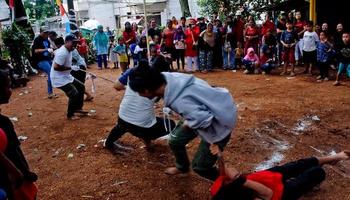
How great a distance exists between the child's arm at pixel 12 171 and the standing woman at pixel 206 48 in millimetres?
10385

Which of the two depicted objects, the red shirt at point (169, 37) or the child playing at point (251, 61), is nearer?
the child playing at point (251, 61)

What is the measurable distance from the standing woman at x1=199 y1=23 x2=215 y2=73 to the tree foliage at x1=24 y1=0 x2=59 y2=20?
85.5ft

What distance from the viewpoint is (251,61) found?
1208 centimetres

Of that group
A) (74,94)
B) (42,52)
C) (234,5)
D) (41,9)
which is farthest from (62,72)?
(41,9)

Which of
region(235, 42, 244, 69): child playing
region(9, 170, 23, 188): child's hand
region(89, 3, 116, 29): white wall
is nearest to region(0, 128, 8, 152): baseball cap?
region(9, 170, 23, 188): child's hand

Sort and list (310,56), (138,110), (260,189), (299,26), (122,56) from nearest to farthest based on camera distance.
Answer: (260,189)
(138,110)
(310,56)
(299,26)
(122,56)

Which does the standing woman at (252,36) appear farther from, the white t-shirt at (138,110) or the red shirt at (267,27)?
the white t-shirt at (138,110)

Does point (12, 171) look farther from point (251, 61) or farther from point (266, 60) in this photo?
point (266, 60)

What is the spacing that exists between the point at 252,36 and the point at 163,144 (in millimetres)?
7918

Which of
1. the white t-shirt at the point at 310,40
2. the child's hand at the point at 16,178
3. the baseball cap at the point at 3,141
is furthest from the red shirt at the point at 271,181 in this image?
the white t-shirt at the point at 310,40

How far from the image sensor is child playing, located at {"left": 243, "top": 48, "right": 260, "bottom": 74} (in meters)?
12.1

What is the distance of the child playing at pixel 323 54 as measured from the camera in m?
10.2

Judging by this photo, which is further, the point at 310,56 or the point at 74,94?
the point at 310,56

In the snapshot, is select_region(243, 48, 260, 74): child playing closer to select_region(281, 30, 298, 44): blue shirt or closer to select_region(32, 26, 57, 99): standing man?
select_region(281, 30, 298, 44): blue shirt
